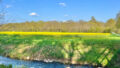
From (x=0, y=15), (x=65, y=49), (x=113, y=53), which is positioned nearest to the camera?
(x=0, y=15)

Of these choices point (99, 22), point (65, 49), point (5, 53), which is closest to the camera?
point (65, 49)

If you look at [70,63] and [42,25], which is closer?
[70,63]

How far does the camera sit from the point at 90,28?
2881cm

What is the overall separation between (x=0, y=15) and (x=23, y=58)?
18.7ft

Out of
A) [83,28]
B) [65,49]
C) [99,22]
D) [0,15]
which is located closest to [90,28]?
[83,28]

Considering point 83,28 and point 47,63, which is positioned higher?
point 83,28

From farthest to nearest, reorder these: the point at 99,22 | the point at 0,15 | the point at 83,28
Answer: the point at 99,22 < the point at 83,28 < the point at 0,15

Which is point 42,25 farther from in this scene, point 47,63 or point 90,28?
point 47,63

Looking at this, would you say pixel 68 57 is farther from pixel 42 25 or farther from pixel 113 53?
pixel 42 25

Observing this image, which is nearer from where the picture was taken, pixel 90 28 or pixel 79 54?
pixel 79 54

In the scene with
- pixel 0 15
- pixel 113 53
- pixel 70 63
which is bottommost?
pixel 70 63

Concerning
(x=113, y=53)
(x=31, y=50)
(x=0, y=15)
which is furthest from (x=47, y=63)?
(x=0, y=15)

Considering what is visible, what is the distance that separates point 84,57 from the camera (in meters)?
8.16

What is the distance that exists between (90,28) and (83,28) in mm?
1627
